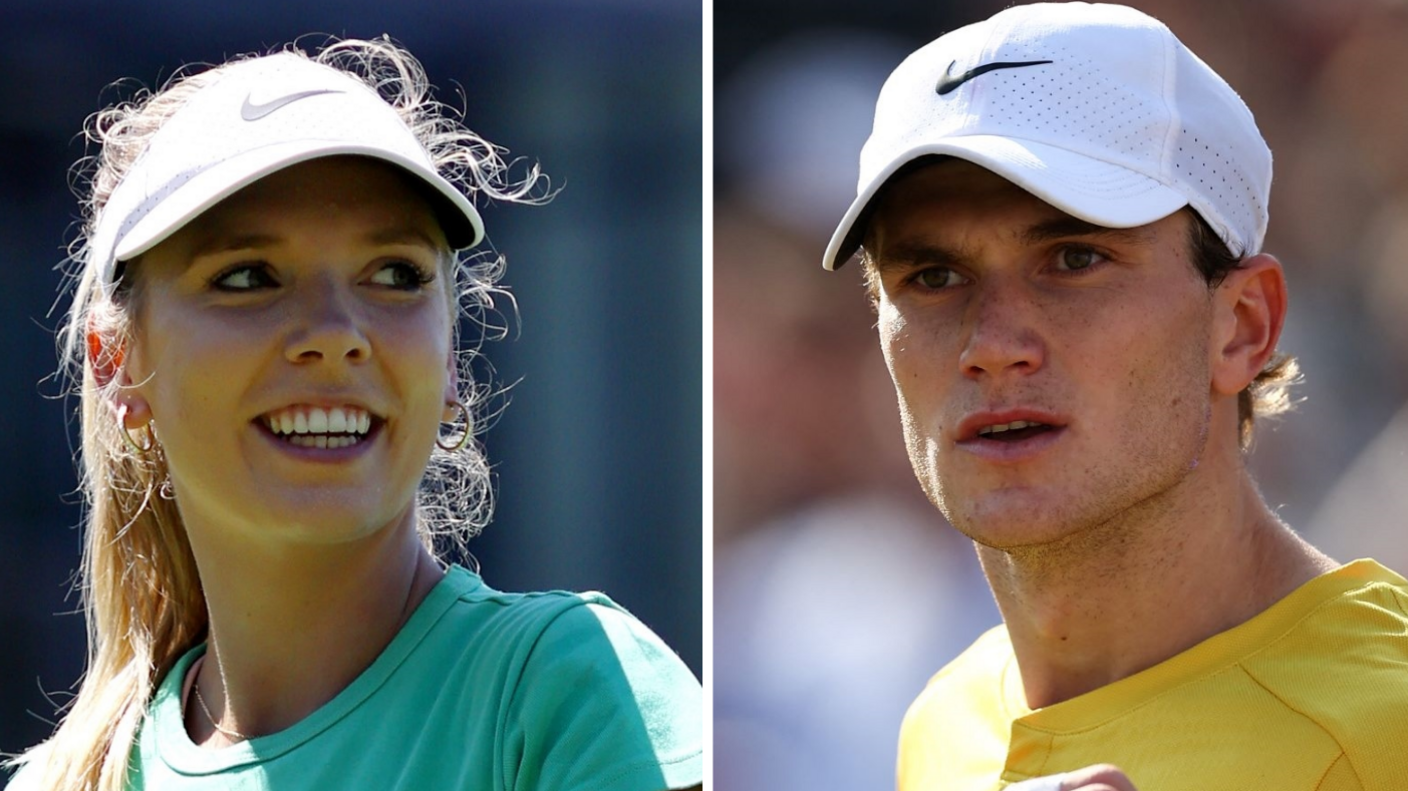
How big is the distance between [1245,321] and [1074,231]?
0.17m

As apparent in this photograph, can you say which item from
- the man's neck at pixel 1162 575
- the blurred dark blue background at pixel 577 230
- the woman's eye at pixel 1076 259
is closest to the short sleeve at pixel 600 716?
the man's neck at pixel 1162 575

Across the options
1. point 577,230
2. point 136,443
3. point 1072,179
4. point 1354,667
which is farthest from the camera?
point 577,230

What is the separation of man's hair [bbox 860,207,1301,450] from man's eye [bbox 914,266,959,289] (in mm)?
87

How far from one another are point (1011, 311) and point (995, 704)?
365 millimetres

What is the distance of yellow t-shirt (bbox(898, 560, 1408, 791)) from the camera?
99 cm

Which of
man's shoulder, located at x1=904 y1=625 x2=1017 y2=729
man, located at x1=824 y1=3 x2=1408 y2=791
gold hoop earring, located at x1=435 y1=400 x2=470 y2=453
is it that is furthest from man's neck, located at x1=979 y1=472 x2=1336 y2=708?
gold hoop earring, located at x1=435 y1=400 x2=470 y2=453

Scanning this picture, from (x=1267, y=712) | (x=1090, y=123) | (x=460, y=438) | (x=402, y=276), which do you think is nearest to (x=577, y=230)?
(x=460, y=438)

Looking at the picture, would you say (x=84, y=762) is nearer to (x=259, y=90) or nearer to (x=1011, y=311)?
(x=259, y=90)

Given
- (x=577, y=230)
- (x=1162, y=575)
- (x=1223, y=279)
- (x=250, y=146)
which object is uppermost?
(x=577, y=230)

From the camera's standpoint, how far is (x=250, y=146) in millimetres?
1190

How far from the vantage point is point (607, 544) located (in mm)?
2252

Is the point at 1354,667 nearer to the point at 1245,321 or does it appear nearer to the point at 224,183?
the point at 1245,321

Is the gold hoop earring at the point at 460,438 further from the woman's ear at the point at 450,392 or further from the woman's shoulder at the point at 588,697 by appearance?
the woman's shoulder at the point at 588,697

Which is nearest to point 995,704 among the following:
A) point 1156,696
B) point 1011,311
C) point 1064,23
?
point 1156,696
